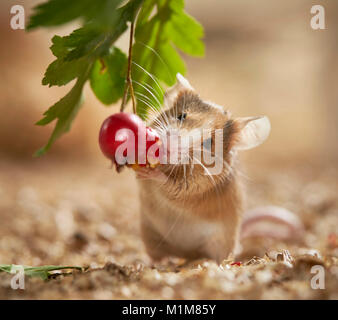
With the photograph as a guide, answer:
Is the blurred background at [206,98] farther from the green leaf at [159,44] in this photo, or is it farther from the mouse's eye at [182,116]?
the green leaf at [159,44]

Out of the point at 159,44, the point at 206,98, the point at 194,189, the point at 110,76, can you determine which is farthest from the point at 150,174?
the point at 206,98

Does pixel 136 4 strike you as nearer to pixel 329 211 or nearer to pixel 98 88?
pixel 98 88

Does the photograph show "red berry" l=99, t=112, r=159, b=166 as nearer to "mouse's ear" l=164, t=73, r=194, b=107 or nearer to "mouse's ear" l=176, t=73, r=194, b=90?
"mouse's ear" l=176, t=73, r=194, b=90

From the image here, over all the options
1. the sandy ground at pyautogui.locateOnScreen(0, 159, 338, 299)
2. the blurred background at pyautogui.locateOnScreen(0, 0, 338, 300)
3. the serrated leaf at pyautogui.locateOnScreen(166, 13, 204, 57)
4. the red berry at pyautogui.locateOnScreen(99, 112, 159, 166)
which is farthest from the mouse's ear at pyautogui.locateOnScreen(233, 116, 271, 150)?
the red berry at pyautogui.locateOnScreen(99, 112, 159, 166)

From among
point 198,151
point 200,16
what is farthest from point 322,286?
point 200,16

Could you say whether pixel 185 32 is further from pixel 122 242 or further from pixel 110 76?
pixel 122 242
